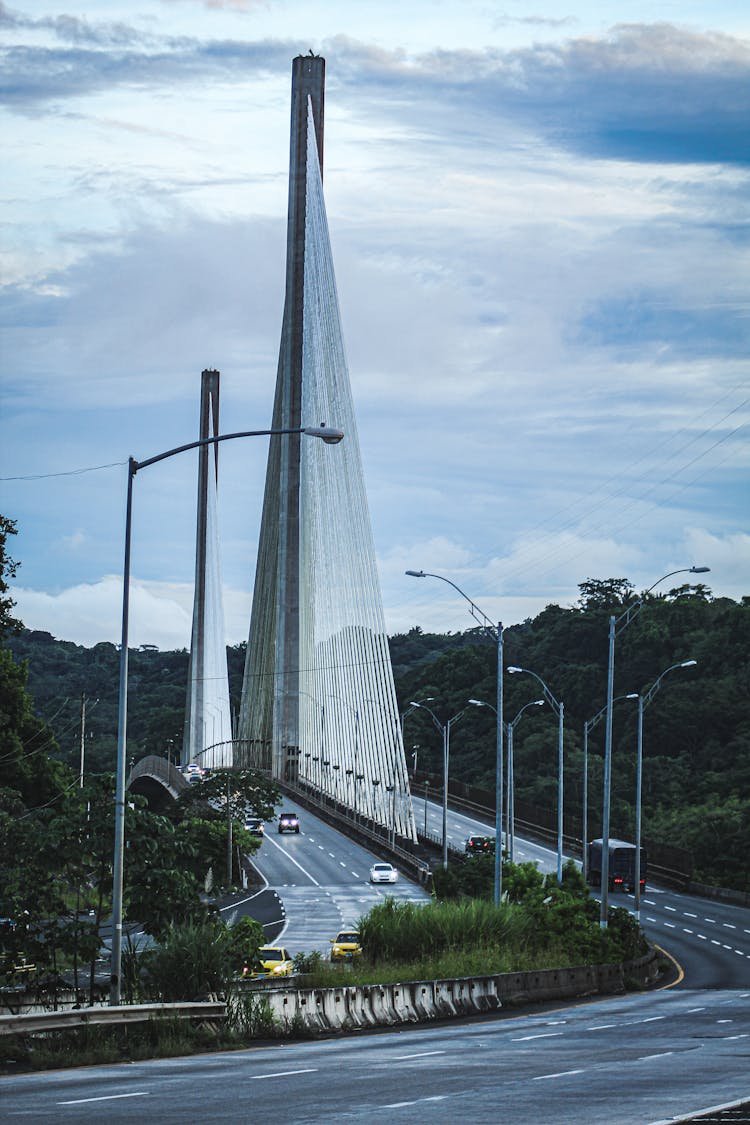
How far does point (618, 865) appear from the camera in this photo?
7831cm

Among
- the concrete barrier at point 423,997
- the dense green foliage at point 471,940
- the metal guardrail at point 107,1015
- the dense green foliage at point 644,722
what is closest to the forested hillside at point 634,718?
the dense green foliage at point 644,722

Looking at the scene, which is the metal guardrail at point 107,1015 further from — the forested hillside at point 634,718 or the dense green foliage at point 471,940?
the forested hillside at point 634,718

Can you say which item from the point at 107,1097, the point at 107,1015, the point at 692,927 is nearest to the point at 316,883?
the point at 692,927

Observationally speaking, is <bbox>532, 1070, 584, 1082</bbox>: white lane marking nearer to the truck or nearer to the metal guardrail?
the metal guardrail

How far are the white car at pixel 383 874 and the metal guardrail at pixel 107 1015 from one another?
52.8 meters

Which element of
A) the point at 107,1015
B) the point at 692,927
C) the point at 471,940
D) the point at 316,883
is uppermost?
the point at 107,1015

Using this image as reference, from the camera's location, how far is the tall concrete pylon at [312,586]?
282ft

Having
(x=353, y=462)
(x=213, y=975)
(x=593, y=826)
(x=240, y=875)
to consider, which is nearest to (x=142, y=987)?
(x=213, y=975)

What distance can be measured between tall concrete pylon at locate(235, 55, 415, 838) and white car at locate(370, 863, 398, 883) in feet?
21.2

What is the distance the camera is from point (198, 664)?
430 feet

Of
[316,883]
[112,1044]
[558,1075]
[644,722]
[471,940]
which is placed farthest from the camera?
[644,722]

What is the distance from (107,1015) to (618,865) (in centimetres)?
6193

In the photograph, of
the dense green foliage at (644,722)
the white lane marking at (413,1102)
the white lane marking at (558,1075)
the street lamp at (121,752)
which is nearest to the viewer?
the white lane marking at (413,1102)

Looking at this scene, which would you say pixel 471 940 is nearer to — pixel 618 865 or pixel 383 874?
pixel 383 874
